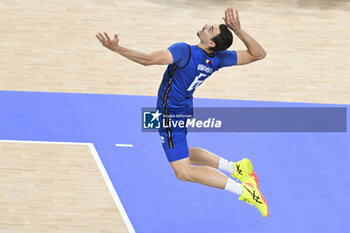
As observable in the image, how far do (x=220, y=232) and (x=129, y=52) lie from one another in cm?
378

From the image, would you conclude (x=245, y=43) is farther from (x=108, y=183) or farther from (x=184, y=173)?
(x=108, y=183)

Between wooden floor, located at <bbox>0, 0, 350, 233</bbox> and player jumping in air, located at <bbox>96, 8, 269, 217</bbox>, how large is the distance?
1709 mm

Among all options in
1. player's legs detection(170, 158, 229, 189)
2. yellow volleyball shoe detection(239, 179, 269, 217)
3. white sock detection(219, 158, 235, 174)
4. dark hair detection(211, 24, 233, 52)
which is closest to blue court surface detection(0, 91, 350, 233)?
yellow volleyball shoe detection(239, 179, 269, 217)

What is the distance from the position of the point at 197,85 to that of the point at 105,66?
567 cm

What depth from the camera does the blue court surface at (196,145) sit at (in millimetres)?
11469

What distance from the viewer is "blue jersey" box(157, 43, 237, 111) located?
962cm

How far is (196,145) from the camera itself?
1334cm

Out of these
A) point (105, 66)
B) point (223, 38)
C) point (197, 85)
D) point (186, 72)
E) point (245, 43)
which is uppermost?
point (223, 38)

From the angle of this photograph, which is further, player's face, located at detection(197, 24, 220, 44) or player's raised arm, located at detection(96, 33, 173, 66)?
player's face, located at detection(197, 24, 220, 44)

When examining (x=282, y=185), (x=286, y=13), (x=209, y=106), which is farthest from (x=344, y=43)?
(x=282, y=185)

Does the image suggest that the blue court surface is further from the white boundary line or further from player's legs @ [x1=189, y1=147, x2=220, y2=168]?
player's legs @ [x1=189, y1=147, x2=220, y2=168]

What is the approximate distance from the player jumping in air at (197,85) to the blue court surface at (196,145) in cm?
116

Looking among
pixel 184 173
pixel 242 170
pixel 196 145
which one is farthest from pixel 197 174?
pixel 196 145

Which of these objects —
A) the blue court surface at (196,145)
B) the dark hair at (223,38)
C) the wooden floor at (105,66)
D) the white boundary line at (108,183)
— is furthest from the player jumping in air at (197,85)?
the wooden floor at (105,66)
